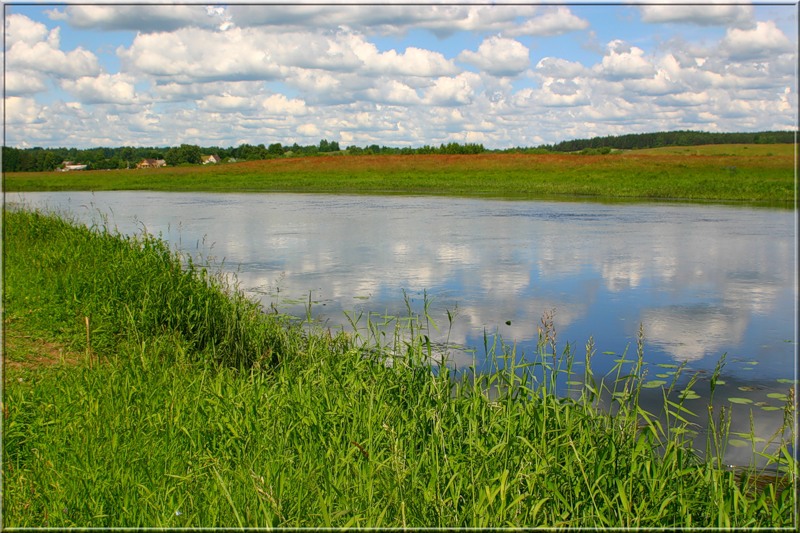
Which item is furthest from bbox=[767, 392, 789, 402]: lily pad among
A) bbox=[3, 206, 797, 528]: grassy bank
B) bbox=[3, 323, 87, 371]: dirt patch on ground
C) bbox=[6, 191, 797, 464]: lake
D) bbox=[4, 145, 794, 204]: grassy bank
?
bbox=[4, 145, 794, 204]: grassy bank

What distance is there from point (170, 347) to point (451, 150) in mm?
44349

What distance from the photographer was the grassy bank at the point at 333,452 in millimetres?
2969

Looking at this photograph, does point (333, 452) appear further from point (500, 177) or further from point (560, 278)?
point (500, 177)

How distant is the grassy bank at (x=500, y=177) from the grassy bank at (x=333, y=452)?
2370cm

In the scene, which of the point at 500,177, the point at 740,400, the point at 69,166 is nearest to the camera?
the point at 740,400

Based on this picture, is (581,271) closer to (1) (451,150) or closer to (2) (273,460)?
(2) (273,460)

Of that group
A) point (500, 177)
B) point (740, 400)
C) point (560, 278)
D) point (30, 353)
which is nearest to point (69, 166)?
point (500, 177)

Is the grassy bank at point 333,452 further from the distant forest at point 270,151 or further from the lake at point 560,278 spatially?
the distant forest at point 270,151

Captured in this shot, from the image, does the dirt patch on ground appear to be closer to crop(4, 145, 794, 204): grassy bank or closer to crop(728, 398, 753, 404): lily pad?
crop(728, 398, 753, 404): lily pad

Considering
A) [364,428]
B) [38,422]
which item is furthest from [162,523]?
[38,422]

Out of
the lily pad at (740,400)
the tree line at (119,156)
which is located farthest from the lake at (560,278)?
the tree line at (119,156)

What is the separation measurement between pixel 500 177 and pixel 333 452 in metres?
33.5

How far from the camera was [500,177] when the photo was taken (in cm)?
3609

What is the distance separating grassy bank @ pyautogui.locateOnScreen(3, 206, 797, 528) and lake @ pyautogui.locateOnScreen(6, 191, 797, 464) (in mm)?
1096
